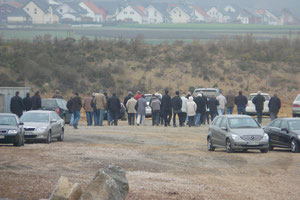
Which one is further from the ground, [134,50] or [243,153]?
[134,50]

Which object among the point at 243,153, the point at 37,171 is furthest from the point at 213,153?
the point at 37,171

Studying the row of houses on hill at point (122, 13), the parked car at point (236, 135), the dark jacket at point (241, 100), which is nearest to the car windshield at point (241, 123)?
the parked car at point (236, 135)

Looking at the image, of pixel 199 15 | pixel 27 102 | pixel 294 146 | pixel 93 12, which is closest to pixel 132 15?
pixel 93 12

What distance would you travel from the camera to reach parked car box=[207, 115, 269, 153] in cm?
2209

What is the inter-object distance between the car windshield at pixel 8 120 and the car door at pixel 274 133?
9.25m

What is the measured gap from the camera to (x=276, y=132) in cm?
2366

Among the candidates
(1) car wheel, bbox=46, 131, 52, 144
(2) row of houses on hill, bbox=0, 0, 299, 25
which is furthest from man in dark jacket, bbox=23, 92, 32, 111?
(2) row of houses on hill, bbox=0, 0, 299, 25

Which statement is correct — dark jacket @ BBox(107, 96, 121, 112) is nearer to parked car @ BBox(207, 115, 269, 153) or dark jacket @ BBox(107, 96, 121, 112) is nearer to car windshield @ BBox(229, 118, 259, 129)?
parked car @ BBox(207, 115, 269, 153)

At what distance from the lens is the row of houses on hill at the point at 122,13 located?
118 meters

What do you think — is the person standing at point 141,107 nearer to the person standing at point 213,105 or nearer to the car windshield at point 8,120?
the person standing at point 213,105

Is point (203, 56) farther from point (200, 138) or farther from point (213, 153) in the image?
point (213, 153)

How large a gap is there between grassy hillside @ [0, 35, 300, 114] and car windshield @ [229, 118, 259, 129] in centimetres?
3480

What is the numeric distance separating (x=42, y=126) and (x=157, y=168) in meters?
7.79

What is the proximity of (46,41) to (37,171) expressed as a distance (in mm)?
51238
